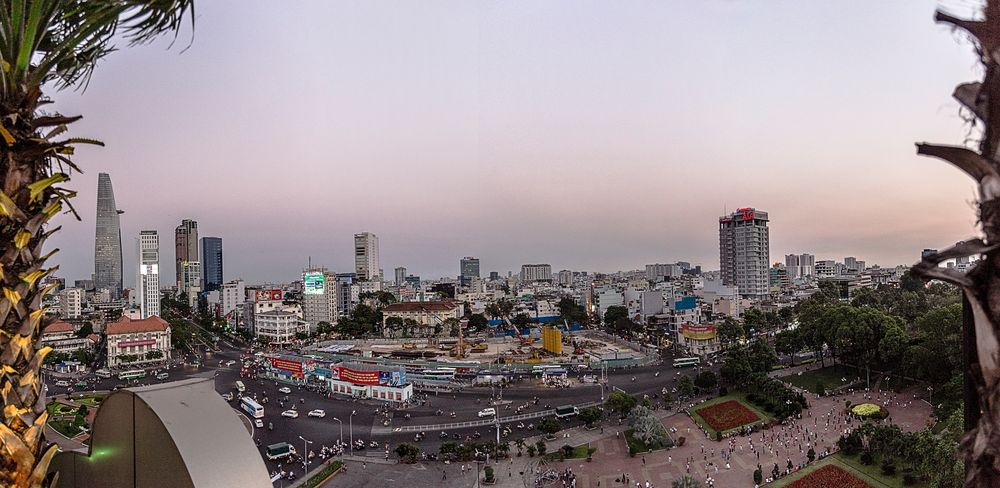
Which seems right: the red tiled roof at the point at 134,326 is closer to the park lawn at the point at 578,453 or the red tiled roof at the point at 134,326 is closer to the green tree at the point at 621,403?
the park lawn at the point at 578,453

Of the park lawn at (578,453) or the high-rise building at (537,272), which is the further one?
the high-rise building at (537,272)

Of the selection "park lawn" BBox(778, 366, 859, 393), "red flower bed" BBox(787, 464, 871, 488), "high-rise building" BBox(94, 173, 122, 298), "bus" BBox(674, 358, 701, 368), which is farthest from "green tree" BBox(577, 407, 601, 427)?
"high-rise building" BBox(94, 173, 122, 298)

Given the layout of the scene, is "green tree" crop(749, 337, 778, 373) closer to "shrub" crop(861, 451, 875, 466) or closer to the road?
the road

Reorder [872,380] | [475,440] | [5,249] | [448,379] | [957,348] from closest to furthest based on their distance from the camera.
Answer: [5,249], [957,348], [475,440], [872,380], [448,379]

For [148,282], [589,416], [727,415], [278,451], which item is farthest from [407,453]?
[148,282]

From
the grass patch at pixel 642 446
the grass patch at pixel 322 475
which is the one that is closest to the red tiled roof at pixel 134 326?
the grass patch at pixel 322 475

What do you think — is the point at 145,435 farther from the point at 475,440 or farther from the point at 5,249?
the point at 475,440

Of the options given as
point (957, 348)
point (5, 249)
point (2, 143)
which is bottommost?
point (957, 348)

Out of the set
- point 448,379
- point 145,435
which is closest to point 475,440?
point 448,379
